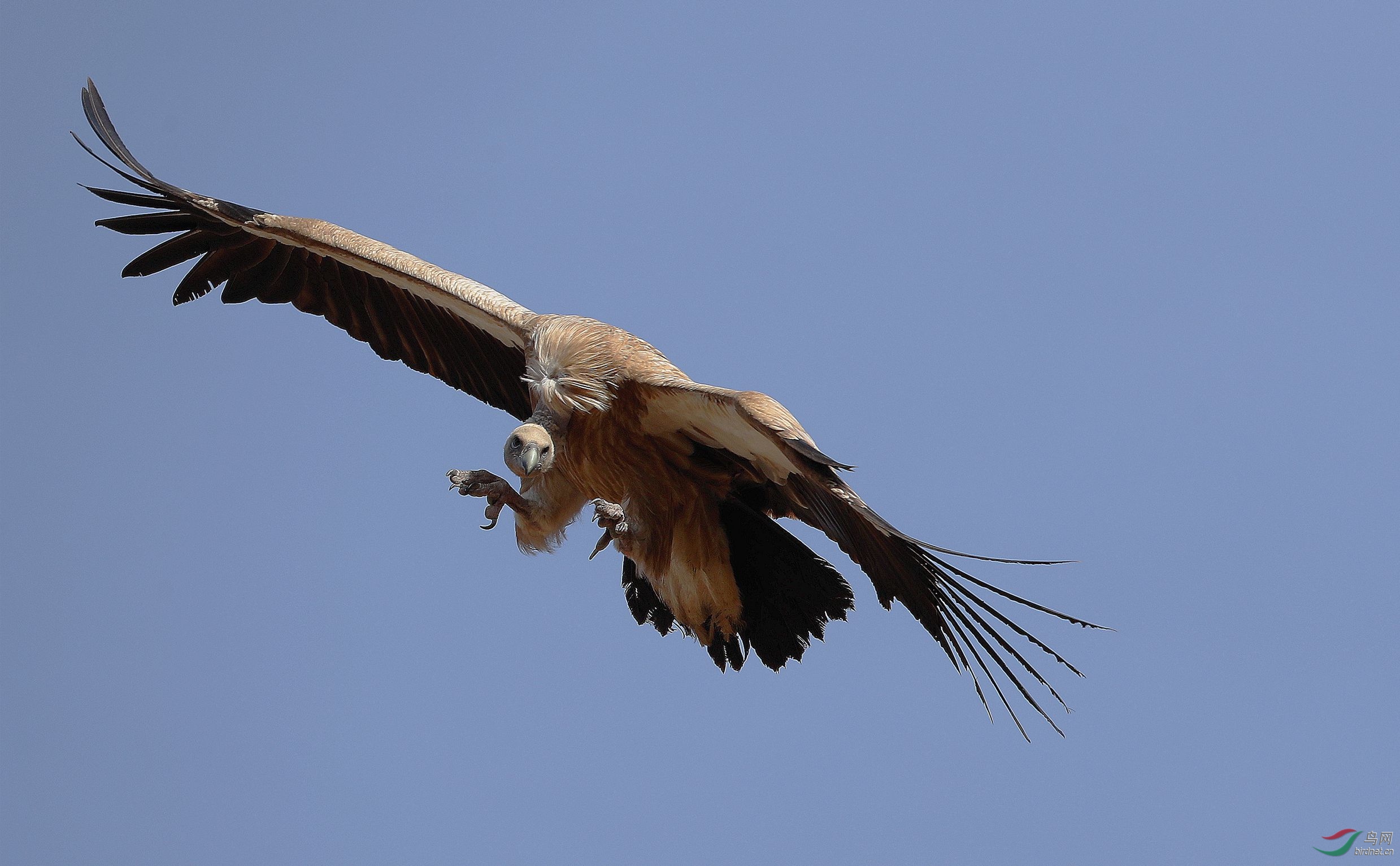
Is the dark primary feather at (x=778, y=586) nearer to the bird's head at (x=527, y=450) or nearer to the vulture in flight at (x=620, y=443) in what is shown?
the vulture in flight at (x=620, y=443)

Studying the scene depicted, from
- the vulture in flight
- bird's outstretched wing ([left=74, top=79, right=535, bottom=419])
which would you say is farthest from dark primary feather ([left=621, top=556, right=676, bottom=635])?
bird's outstretched wing ([left=74, top=79, right=535, bottom=419])

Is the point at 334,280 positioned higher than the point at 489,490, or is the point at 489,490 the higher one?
the point at 334,280

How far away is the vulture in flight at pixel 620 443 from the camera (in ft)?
21.2

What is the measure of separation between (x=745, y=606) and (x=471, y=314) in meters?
2.00

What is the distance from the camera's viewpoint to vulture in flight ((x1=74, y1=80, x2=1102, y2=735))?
6461 millimetres

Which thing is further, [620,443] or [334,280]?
[334,280]

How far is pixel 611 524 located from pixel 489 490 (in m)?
0.70

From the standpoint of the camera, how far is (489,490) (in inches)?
287

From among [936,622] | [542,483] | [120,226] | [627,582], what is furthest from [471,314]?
[936,622]

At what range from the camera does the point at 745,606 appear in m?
7.71

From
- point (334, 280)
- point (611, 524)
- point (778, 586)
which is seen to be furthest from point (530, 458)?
point (334, 280)

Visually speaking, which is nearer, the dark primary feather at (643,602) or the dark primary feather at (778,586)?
the dark primary feather at (778,586)

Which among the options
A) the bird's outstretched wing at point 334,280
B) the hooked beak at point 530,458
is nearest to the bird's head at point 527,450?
the hooked beak at point 530,458

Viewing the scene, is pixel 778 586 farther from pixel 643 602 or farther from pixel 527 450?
pixel 527 450
